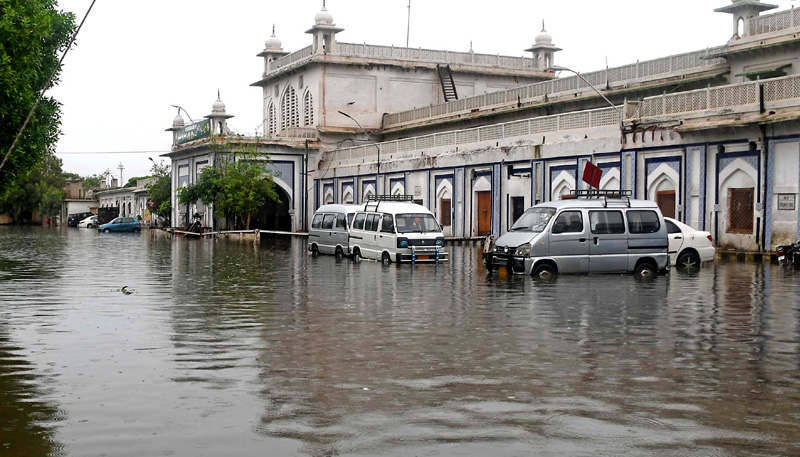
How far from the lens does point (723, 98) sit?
32719mm

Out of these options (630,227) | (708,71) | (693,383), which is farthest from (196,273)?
(708,71)

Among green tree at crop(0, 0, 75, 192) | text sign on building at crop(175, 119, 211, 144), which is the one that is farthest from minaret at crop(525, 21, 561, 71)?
green tree at crop(0, 0, 75, 192)

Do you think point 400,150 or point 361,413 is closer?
point 361,413

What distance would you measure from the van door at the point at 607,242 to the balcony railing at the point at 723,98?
11127 mm

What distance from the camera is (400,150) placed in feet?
186

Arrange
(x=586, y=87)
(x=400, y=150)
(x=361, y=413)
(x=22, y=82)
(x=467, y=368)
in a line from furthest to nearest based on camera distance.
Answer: (x=400, y=150) < (x=586, y=87) < (x=22, y=82) < (x=467, y=368) < (x=361, y=413)

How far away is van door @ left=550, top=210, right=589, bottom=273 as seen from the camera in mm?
22109

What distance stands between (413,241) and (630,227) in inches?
292

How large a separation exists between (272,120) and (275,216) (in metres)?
9.69

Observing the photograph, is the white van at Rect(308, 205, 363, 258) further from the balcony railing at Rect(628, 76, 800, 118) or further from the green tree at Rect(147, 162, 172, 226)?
the green tree at Rect(147, 162, 172, 226)

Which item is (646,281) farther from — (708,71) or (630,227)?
(708,71)

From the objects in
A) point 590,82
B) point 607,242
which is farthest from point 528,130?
point 607,242

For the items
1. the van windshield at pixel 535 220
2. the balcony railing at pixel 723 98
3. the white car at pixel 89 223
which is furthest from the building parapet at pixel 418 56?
the van windshield at pixel 535 220

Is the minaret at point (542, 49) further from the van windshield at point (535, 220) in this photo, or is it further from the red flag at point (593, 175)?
the van windshield at point (535, 220)
